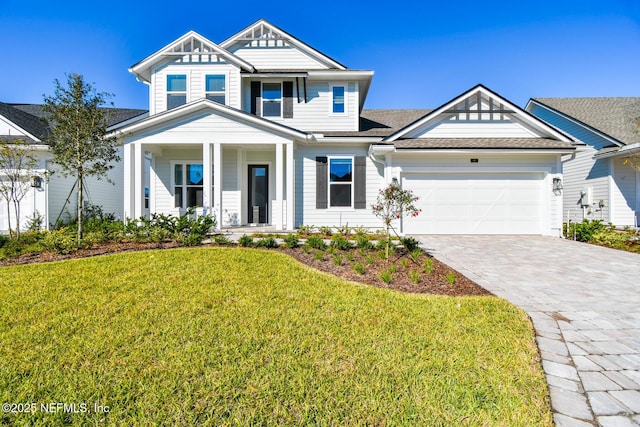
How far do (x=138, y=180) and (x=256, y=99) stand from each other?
17.6 feet

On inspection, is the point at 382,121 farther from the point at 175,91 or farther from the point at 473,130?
the point at 175,91

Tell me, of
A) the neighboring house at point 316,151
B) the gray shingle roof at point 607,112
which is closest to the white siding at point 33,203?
the neighboring house at point 316,151

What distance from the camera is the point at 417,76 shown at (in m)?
17.4

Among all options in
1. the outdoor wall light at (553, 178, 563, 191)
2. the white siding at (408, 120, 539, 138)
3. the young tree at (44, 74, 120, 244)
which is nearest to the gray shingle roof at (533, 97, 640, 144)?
the outdoor wall light at (553, 178, 563, 191)

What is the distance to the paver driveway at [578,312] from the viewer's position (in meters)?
2.23

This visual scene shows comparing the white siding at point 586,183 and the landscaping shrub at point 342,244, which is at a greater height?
the white siding at point 586,183

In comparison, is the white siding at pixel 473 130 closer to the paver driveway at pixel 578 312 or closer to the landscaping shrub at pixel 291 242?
the paver driveway at pixel 578 312

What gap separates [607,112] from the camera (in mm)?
14930

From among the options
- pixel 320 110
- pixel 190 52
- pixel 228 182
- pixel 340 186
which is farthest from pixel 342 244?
pixel 190 52

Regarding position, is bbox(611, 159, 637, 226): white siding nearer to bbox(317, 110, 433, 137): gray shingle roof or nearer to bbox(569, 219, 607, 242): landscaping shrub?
bbox(569, 219, 607, 242): landscaping shrub

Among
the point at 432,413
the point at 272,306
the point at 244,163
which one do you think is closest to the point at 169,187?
the point at 244,163

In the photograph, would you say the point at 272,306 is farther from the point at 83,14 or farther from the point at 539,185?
the point at 83,14

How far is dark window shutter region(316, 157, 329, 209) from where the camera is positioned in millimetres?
11243

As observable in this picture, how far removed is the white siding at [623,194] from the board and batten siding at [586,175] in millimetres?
190
